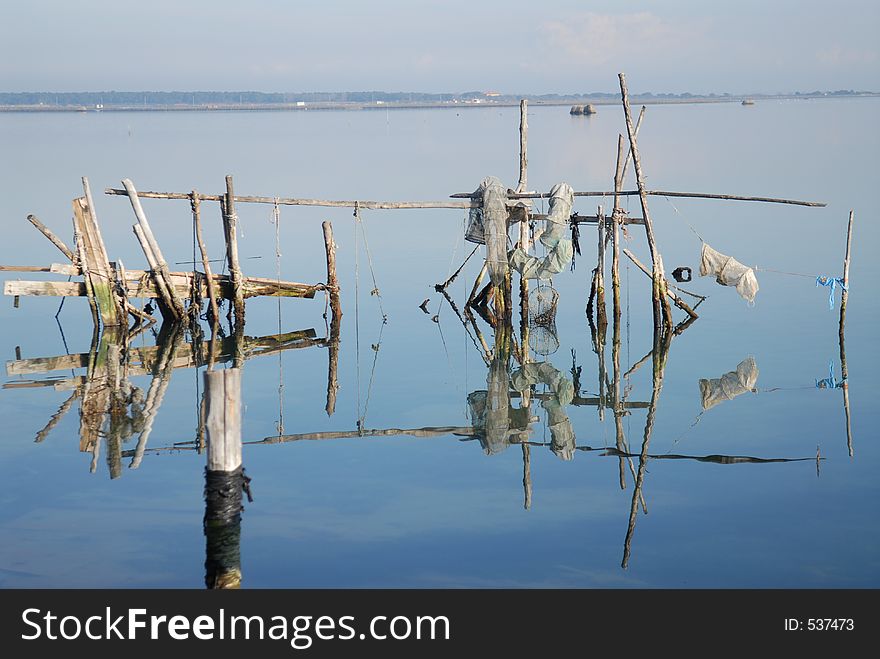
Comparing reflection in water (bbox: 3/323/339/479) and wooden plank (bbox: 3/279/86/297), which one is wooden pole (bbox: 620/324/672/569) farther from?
wooden plank (bbox: 3/279/86/297)

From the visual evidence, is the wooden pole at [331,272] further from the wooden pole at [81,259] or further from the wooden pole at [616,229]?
the wooden pole at [616,229]

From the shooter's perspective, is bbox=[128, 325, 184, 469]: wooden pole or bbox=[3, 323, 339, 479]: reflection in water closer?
bbox=[128, 325, 184, 469]: wooden pole

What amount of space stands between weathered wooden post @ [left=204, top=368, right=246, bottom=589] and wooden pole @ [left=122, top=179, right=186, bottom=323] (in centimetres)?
916

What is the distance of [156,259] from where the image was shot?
19.2m

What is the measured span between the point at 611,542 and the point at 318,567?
2.89 meters

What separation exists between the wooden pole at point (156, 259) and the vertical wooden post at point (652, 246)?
8218 millimetres

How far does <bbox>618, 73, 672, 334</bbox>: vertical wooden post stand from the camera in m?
18.5

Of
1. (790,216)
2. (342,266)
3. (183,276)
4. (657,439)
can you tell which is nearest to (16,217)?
(342,266)

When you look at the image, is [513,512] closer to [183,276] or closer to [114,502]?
[114,502]

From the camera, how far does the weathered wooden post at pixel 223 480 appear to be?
9.93 metres

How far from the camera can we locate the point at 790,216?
34.7 m

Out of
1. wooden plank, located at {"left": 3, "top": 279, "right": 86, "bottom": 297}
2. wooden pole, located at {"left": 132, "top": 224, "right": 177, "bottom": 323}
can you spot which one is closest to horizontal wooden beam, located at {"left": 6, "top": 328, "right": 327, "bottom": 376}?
wooden pole, located at {"left": 132, "top": 224, "right": 177, "bottom": 323}

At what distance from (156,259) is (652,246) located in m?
8.53
